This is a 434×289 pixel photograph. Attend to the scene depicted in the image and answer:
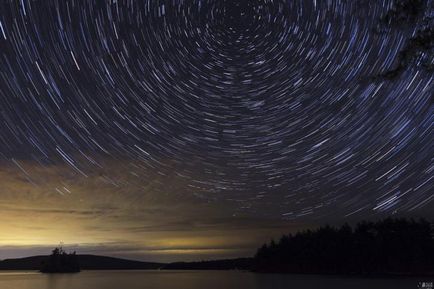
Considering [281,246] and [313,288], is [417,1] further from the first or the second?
[281,246]

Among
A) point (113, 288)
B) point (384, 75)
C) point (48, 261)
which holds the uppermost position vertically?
point (48, 261)

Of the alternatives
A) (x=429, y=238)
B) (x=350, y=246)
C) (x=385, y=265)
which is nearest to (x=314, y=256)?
(x=350, y=246)

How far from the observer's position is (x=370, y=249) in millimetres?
101125

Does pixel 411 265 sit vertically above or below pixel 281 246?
below

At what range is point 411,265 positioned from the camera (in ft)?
316

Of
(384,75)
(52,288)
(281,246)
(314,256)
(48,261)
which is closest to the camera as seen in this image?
(384,75)

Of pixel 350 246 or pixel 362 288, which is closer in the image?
pixel 362 288

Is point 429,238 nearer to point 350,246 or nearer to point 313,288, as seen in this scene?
point 350,246

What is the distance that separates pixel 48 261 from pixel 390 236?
147 metres

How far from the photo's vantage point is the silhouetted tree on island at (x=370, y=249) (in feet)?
315

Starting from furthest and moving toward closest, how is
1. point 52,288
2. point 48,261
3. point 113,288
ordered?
point 48,261
point 52,288
point 113,288

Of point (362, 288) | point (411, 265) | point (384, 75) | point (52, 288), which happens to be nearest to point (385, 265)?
point (411, 265)

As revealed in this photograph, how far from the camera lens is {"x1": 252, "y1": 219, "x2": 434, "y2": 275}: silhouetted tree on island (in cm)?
9612

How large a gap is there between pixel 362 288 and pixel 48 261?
159 metres
